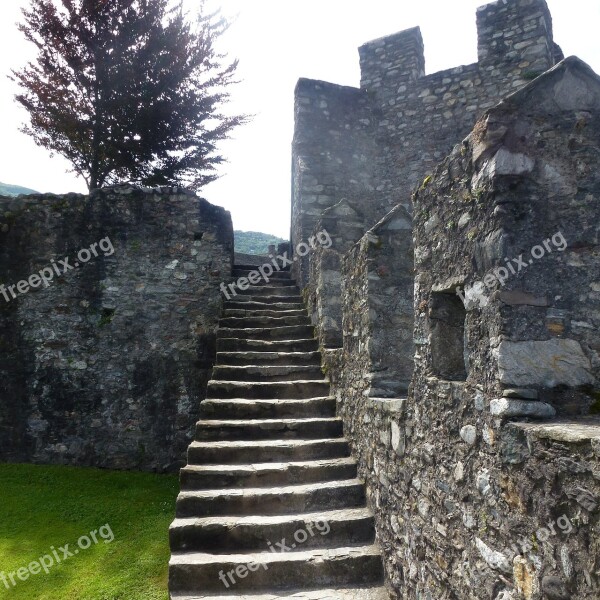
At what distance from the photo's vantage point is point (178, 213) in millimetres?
7449

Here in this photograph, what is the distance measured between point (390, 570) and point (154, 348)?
186 inches

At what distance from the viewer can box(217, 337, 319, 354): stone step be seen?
648cm

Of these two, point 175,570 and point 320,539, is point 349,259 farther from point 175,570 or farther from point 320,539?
point 175,570

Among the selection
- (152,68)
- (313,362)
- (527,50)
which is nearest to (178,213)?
(313,362)

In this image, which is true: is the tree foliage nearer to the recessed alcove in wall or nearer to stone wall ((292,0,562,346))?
stone wall ((292,0,562,346))

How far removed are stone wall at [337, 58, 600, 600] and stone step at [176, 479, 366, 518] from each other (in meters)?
1.57

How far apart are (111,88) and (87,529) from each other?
9.03 m

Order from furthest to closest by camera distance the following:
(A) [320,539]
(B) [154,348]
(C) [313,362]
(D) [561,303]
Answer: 1. (B) [154,348]
2. (C) [313,362]
3. (A) [320,539]
4. (D) [561,303]

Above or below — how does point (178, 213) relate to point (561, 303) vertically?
above

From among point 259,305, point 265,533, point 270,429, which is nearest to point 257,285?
point 259,305

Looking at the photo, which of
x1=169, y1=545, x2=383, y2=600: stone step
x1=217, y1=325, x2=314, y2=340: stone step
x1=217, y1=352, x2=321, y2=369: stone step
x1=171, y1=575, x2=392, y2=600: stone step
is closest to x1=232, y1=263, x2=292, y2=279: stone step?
x1=217, y1=325, x2=314, y2=340: stone step

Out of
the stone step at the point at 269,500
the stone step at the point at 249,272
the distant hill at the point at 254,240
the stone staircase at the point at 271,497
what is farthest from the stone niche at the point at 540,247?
the distant hill at the point at 254,240

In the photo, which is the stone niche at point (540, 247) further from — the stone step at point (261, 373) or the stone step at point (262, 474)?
the stone step at point (261, 373)

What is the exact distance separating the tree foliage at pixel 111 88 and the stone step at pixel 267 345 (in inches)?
233
